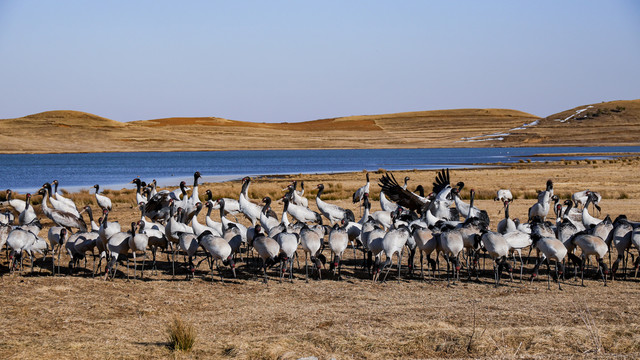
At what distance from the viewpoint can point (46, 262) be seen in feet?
46.9

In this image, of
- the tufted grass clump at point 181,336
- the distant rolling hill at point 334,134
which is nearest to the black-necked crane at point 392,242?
the tufted grass clump at point 181,336

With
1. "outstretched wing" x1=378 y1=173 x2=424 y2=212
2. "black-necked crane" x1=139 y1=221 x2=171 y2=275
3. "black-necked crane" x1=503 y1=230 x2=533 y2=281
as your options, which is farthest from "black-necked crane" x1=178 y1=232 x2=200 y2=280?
"outstretched wing" x1=378 y1=173 x2=424 y2=212

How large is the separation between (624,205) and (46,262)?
20.2 metres

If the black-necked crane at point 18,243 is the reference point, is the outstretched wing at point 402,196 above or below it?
above

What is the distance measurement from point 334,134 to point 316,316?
514 feet

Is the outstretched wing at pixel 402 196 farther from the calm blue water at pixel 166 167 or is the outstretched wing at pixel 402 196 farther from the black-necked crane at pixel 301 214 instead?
the calm blue water at pixel 166 167

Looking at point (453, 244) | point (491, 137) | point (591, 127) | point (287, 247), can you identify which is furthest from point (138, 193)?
point (591, 127)

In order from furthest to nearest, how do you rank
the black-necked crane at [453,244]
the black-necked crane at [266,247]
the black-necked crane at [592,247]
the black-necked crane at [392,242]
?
the black-necked crane at [392,242] < the black-necked crane at [453,244] < the black-necked crane at [266,247] < the black-necked crane at [592,247]

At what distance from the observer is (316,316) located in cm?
945

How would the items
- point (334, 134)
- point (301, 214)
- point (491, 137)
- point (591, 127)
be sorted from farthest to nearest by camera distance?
1. point (334, 134)
2. point (491, 137)
3. point (591, 127)
4. point (301, 214)

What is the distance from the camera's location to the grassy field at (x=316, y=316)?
746 centimetres

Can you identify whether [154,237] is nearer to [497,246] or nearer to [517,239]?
[497,246]

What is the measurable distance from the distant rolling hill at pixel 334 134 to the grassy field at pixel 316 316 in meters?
102

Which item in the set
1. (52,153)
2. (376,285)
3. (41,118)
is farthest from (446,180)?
(41,118)
